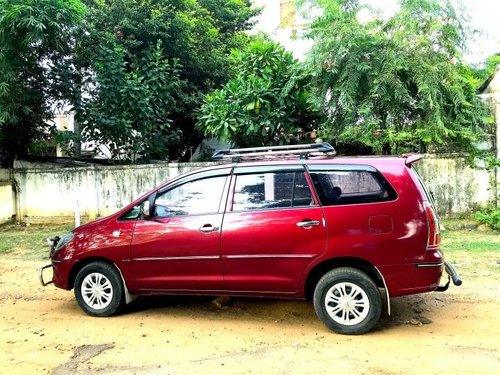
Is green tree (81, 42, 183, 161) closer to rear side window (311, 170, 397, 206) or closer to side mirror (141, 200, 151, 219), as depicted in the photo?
side mirror (141, 200, 151, 219)

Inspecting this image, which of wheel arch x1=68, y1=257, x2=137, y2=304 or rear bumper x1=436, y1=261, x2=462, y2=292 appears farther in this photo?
wheel arch x1=68, y1=257, x2=137, y2=304

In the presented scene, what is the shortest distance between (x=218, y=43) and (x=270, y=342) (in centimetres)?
1310

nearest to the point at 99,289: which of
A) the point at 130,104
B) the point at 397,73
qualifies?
the point at 397,73

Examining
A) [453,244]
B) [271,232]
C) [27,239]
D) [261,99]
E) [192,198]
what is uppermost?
[261,99]

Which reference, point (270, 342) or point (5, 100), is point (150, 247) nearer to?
point (270, 342)

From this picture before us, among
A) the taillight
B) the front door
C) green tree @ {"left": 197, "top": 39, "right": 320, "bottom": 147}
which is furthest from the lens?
green tree @ {"left": 197, "top": 39, "right": 320, "bottom": 147}

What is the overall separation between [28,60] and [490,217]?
11.0 metres

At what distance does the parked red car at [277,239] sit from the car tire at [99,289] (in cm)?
1

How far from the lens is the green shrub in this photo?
32.3 ft

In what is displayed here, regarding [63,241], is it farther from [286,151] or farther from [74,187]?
[74,187]

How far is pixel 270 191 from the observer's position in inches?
193

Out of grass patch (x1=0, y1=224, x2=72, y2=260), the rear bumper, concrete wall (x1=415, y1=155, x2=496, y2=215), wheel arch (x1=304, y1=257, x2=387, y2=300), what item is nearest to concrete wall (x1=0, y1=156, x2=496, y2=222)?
grass patch (x1=0, y1=224, x2=72, y2=260)

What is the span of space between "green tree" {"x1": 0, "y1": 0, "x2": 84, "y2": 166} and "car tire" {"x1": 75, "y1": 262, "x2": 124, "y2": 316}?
21.7ft

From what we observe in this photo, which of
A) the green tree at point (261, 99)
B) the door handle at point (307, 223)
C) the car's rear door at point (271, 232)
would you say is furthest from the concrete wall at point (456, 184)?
the door handle at point (307, 223)
